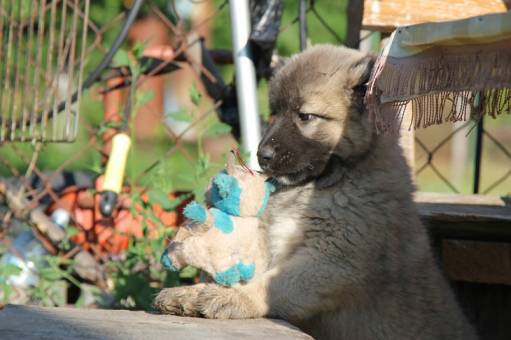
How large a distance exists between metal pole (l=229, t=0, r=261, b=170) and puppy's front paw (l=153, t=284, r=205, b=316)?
1.25m

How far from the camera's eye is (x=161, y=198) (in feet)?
10.9

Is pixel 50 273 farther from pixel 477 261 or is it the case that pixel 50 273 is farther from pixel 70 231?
pixel 477 261

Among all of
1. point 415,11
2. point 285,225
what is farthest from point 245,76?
point 285,225

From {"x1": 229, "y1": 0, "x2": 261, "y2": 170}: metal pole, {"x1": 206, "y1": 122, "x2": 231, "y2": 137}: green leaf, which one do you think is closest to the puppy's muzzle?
{"x1": 206, "y1": 122, "x2": 231, "y2": 137}: green leaf

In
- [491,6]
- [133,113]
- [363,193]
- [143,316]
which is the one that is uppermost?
[491,6]

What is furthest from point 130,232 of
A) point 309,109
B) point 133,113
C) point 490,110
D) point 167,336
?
point 490,110

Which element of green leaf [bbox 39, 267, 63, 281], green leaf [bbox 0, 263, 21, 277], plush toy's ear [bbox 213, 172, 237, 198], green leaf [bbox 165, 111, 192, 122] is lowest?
green leaf [bbox 39, 267, 63, 281]

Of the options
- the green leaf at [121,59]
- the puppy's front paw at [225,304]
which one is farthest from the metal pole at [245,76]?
the puppy's front paw at [225,304]

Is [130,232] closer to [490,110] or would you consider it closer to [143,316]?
[143,316]

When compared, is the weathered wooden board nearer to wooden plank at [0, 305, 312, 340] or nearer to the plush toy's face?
the plush toy's face

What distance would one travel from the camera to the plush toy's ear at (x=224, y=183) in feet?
8.12

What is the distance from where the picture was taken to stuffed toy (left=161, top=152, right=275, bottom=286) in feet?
7.90

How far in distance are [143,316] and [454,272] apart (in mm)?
1507

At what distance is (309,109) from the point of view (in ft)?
8.80
